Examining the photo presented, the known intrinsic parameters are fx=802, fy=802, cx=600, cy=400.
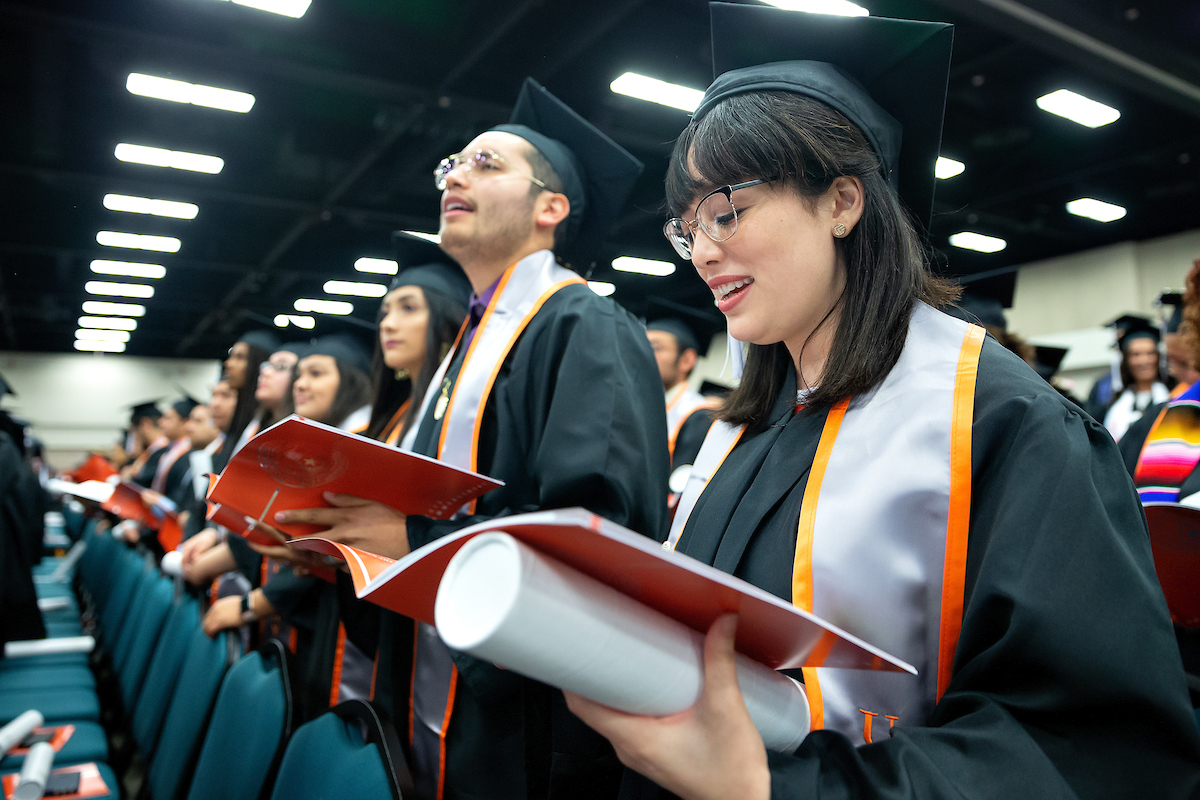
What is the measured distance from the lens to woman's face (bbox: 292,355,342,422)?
136 inches

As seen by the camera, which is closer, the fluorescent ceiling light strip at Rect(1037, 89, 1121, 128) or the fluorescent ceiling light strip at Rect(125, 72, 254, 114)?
the fluorescent ceiling light strip at Rect(1037, 89, 1121, 128)

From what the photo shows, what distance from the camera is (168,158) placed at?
8.02 meters

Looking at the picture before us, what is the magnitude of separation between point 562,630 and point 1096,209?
10.2 metres

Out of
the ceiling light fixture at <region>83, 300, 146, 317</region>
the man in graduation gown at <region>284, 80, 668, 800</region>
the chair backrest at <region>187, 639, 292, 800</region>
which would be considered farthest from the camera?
the ceiling light fixture at <region>83, 300, 146, 317</region>

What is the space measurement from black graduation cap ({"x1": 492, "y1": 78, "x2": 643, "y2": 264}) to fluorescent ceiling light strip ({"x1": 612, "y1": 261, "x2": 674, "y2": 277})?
29.0 ft

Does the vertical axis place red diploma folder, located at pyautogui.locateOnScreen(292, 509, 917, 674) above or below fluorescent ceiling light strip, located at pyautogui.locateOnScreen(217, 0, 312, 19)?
below

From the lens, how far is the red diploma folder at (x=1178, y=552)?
130 centimetres

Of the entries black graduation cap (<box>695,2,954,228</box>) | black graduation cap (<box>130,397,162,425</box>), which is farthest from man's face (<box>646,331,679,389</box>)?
black graduation cap (<box>130,397,162,425</box>)

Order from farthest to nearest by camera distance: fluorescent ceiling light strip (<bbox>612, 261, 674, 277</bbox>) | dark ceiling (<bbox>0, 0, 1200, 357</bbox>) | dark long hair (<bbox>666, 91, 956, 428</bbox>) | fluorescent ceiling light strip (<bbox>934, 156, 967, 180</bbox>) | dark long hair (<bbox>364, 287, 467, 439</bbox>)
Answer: fluorescent ceiling light strip (<bbox>612, 261, 674, 277</bbox>) < fluorescent ceiling light strip (<bbox>934, 156, 967, 180</bbox>) < dark ceiling (<bbox>0, 0, 1200, 357</bbox>) < dark long hair (<bbox>364, 287, 467, 439</bbox>) < dark long hair (<bbox>666, 91, 956, 428</bbox>)

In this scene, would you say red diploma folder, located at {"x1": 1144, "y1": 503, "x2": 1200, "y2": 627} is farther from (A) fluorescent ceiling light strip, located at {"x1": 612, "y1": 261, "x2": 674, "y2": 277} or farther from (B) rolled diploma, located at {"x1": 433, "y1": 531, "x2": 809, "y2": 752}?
(A) fluorescent ceiling light strip, located at {"x1": 612, "y1": 261, "x2": 674, "y2": 277}

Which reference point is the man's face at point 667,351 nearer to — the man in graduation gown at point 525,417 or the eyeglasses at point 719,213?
the man in graduation gown at point 525,417

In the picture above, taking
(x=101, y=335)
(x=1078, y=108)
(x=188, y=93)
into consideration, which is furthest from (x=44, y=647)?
(x=101, y=335)

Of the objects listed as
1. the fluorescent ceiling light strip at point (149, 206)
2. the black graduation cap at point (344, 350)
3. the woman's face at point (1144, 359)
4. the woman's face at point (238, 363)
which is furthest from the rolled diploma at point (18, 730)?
the fluorescent ceiling light strip at point (149, 206)

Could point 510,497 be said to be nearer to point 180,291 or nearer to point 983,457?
point 983,457
